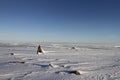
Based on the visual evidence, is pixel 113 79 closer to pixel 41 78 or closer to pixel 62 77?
pixel 62 77

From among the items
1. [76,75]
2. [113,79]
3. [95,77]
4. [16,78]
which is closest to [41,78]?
[16,78]

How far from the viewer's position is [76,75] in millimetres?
12359

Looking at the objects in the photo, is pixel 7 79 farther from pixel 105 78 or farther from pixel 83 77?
pixel 105 78

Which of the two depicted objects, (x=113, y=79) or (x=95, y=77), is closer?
(x=113, y=79)

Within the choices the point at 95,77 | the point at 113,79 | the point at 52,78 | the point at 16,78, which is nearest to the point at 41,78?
the point at 52,78

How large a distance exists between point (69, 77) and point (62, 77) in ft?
1.41

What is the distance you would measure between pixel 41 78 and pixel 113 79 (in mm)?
4236

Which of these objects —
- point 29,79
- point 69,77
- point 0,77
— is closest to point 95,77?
point 69,77

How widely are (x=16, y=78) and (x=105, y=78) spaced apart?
531 centimetres

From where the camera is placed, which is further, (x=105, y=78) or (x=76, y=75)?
(x=76, y=75)

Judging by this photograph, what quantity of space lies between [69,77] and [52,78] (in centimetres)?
106

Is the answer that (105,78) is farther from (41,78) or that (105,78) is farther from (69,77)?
(41,78)

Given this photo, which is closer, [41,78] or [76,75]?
[41,78]

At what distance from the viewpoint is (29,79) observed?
11203mm
